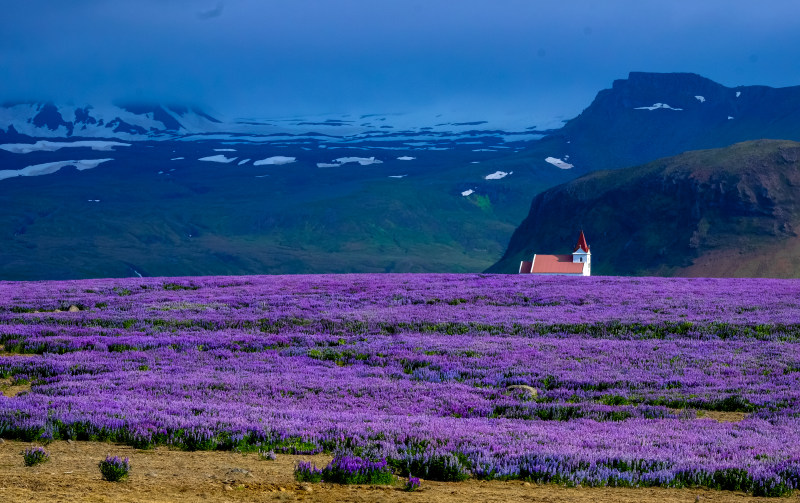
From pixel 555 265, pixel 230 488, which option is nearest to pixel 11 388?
pixel 230 488

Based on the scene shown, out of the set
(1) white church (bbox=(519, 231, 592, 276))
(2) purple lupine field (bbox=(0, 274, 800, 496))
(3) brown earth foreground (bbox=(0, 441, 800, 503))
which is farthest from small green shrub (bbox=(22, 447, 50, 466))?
(1) white church (bbox=(519, 231, 592, 276))

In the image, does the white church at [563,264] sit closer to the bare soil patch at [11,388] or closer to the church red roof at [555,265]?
the church red roof at [555,265]

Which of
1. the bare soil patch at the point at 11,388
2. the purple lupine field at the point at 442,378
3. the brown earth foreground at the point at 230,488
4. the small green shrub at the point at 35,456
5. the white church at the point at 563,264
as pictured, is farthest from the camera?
the white church at the point at 563,264

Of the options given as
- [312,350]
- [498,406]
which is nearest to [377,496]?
[498,406]

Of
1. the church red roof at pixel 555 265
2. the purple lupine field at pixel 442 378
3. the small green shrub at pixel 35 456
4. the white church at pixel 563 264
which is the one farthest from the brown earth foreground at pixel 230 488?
the church red roof at pixel 555 265

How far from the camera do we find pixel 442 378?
72.8ft

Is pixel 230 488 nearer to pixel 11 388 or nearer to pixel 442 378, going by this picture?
pixel 11 388

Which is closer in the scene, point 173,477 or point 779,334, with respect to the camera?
point 173,477

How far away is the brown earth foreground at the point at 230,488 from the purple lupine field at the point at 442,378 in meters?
0.51

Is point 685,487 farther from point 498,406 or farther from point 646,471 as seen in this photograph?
point 498,406

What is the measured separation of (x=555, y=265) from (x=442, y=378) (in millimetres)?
92723

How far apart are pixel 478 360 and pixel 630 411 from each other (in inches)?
262

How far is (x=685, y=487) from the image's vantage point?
12.2 meters

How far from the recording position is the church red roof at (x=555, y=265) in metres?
111
